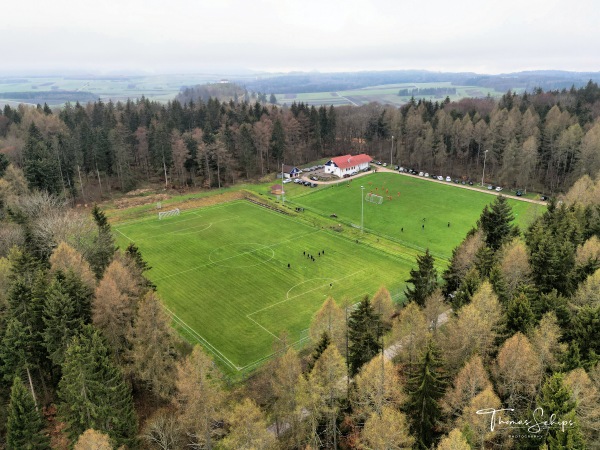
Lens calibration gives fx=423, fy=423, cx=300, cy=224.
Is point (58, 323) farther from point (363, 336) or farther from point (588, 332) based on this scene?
point (588, 332)

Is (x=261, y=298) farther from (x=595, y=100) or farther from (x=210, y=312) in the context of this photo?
(x=595, y=100)

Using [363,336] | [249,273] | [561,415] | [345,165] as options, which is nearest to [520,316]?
[561,415]

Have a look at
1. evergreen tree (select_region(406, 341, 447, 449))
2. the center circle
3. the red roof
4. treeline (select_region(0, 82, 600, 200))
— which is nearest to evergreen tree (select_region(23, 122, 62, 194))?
treeline (select_region(0, 82, 600, 200))

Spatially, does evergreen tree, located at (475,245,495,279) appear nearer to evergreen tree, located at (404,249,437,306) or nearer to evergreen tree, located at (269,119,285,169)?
evergreen tree, located at (404,249,437,306)

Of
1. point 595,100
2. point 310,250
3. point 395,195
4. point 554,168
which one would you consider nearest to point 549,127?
point 554,168

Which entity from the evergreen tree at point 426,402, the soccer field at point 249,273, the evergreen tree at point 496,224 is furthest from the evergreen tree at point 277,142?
the evergreen tree at point 426,402

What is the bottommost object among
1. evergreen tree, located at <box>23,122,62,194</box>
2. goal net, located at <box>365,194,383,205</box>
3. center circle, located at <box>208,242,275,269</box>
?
center circle, located at <box>208,242,275,269</box>
